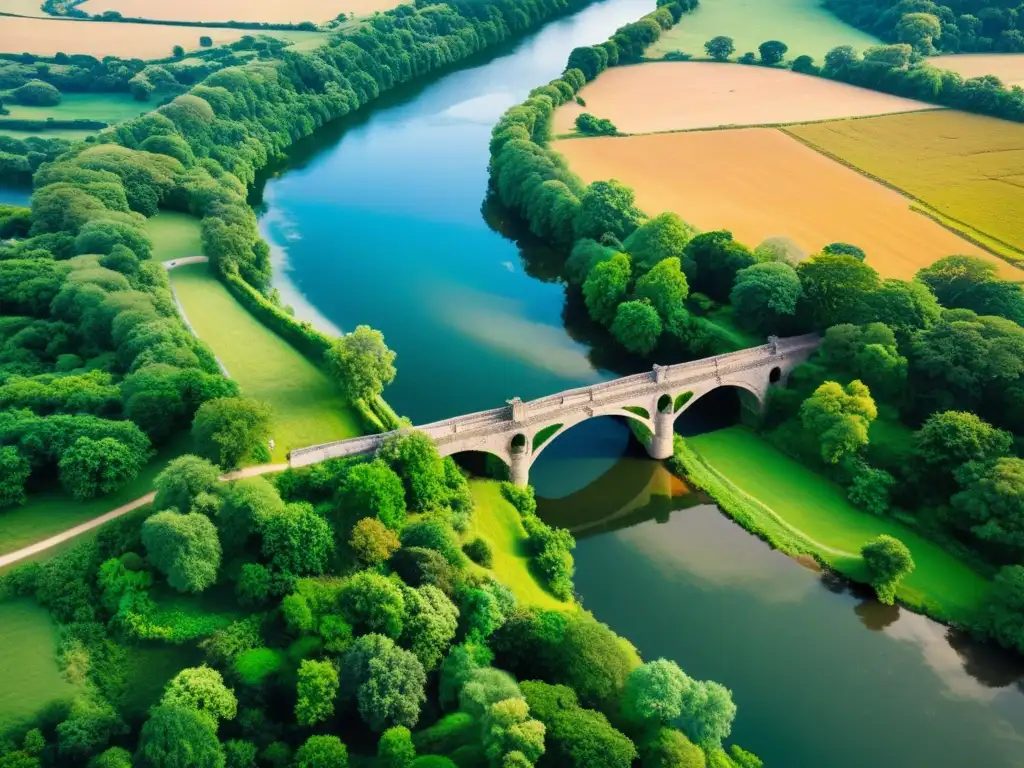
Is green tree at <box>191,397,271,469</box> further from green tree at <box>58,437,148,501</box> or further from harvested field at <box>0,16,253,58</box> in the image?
harvested field at <box>0,16,253,58</box>

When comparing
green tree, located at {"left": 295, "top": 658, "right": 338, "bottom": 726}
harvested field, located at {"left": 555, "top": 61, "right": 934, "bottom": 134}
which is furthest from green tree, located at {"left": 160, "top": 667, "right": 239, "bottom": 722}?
harvested field, located at {"left": 555, "top": 61, "right": 934, "bottom": 134}

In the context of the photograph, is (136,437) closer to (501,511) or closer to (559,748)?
(501,511)

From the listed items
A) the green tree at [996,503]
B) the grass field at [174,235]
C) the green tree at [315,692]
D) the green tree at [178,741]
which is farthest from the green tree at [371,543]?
the grass field at [174,235]

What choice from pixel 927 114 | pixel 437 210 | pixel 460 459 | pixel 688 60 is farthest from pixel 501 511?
pixel 688 60

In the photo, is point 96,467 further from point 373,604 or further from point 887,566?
point 887,566

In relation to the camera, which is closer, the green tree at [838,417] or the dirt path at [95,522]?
the dirt path at [95,522]

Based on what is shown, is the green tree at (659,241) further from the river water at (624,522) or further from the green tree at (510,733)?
the green tree at (510,733)
